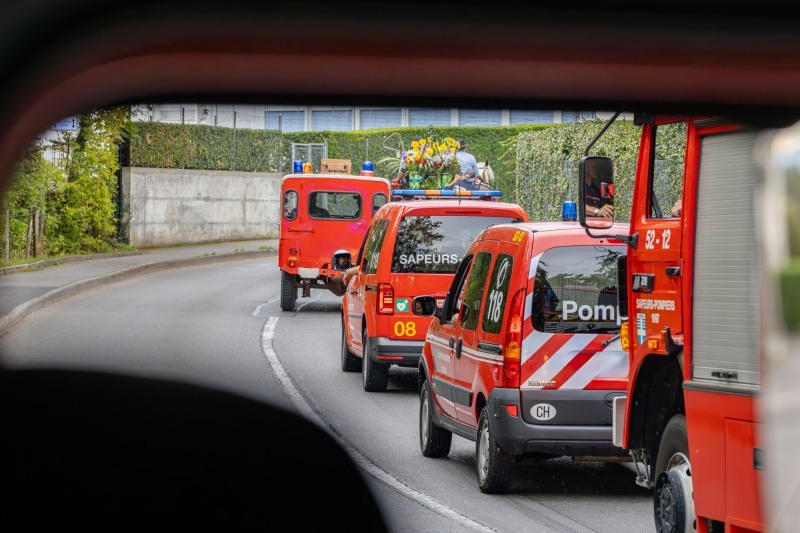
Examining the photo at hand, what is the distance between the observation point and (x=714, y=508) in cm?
536

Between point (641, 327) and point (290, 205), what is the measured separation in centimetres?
1643

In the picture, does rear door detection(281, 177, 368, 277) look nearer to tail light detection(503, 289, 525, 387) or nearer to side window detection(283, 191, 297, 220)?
side window detection(283, 191, 297, 220)

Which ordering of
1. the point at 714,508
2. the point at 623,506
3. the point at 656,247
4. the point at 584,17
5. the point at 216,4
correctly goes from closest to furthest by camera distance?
the point at 216,4, the point at 584,17, the point at 714,508, the point at 656,247, the point at 623,506

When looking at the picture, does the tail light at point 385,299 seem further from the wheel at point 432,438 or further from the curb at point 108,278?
the curb at point 108,278

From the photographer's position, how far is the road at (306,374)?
25.5ft

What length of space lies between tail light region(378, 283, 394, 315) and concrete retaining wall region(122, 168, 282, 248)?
52.2ft

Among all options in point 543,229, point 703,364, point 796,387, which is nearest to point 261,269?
point 543,229

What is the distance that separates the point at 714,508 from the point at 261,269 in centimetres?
2766

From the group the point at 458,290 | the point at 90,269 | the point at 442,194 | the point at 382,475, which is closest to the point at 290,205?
the point at 90,269

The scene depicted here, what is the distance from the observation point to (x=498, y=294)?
28.2 ft

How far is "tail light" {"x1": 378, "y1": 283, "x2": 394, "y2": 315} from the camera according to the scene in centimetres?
1280

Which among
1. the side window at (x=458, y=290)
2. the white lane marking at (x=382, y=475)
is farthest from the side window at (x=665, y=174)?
the side window at (x=458, y=290)

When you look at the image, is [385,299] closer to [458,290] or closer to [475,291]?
[458,290]

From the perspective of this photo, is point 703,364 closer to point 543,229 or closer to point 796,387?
point 796,387
